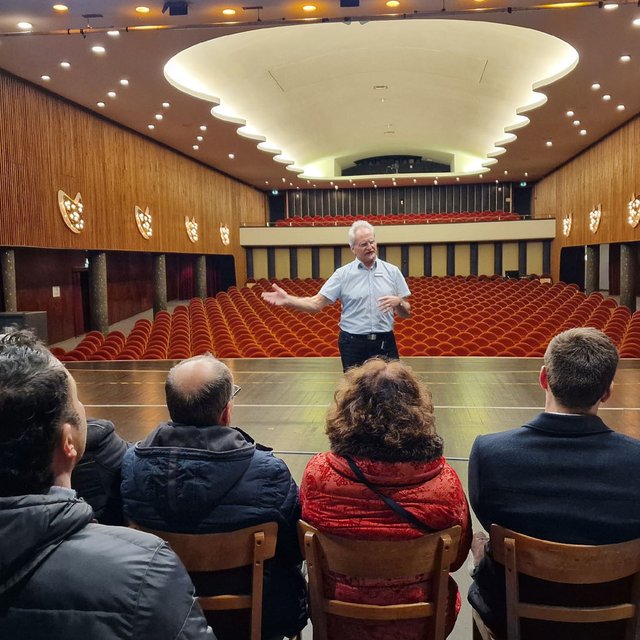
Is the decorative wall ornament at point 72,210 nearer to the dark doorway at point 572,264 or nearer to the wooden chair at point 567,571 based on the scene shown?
the wooden chair at point 567,571

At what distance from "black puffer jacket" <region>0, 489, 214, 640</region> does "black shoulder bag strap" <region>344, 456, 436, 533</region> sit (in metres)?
0.85

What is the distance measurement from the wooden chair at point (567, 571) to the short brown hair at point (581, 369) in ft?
1.48

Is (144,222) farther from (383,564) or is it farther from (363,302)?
(383,564)

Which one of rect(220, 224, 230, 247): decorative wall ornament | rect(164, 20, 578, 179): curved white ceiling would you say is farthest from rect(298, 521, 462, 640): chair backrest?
rect(220, 224, 230, 247): decorative wall ornament

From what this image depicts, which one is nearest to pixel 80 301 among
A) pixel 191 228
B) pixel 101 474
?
pixel 191 228

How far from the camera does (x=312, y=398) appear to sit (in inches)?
250

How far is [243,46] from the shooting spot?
14.3 meters

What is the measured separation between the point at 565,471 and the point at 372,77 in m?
18.6

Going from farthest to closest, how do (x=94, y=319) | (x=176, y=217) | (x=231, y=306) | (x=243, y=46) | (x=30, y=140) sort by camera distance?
(x=176, y=217) → (x=231, y=306) → (x=94, y=319) → (x=243, y=46) → (x=30, y=140)

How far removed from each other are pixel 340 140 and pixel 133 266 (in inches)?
457

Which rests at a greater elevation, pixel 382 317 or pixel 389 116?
pixel 389 116

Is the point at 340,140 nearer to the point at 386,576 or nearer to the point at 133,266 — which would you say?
the point at 133,266

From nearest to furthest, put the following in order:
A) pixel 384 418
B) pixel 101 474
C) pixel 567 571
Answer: pixel 567 571
pixel 384 418
pixel 101 474

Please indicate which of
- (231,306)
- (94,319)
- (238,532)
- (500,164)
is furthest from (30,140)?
(500,164)
